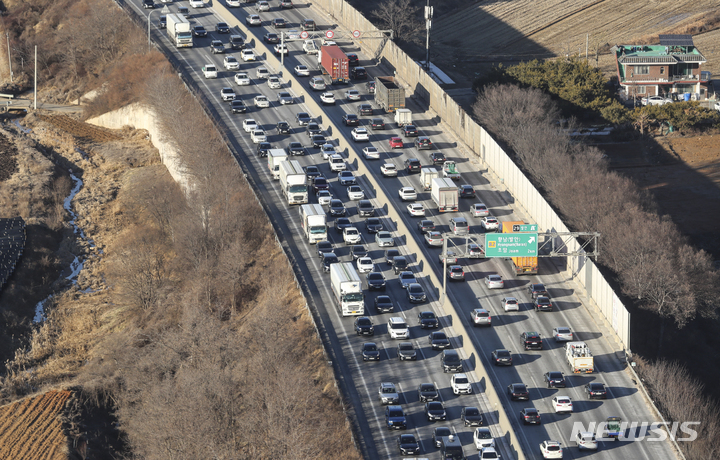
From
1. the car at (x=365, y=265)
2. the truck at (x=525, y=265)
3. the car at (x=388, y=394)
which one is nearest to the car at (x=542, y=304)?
the truck at (x=525, y=265)

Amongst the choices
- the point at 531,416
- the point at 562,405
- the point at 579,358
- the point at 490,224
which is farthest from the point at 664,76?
the point at 531,416

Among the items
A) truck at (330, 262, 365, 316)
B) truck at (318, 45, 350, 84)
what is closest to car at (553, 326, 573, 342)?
truck at (330, 262, 365, 316)

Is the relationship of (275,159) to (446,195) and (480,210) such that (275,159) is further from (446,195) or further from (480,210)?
(480,210)

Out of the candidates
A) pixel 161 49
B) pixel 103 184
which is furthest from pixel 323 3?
pixel 103 184

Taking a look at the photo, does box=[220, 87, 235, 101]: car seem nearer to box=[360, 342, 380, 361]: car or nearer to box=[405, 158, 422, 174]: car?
box=[405, 158, 422, 174]: car

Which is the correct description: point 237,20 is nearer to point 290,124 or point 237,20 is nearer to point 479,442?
point 290,124
